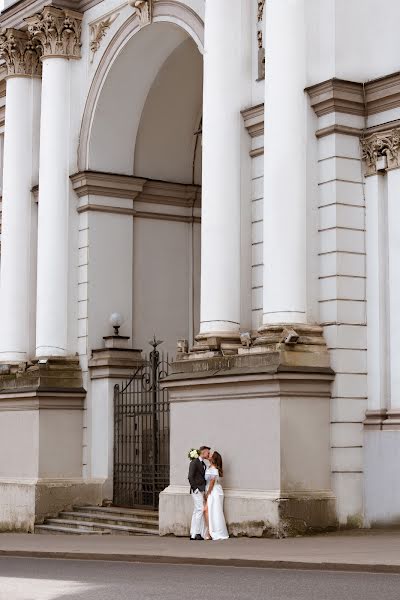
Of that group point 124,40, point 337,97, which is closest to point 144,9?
point 124,40

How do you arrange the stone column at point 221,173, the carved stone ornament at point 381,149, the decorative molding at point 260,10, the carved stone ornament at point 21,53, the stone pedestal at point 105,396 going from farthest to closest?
the carved stone ornament at point 21,53 → the stone pedestal at point 105,396 → the decorative molding at point 260,10 → the stone column at point 221,173 → the carved stone ornament at point 381,149

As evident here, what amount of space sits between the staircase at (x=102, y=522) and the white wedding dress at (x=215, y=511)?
8.16ft

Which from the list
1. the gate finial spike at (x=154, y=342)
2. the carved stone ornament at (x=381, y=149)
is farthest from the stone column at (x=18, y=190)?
the carved stone ornament at (x=381, y=149)

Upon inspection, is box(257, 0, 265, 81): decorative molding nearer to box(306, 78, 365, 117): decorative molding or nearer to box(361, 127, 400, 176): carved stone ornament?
box(306, 78, 365, 117): decorative molding

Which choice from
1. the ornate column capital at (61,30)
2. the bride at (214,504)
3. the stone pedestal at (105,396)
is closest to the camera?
the bride at (214,504)

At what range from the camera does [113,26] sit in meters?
28.8

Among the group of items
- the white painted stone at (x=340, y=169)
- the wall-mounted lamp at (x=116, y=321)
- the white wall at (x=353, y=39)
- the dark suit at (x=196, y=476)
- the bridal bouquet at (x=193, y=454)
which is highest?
the white wall at (x=353, y=39)

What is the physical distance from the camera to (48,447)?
2864 cm

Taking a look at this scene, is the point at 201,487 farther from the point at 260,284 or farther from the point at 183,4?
the point at 183,4

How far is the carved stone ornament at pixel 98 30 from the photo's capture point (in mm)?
28859

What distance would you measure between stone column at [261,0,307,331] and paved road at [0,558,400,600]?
5.73 m

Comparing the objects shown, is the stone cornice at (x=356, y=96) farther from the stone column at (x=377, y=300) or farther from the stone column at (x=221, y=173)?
the stone column at (x=221, y=173)

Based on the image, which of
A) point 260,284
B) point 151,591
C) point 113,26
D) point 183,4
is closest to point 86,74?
point 113,26

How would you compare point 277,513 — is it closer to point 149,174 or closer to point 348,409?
point 348,409
